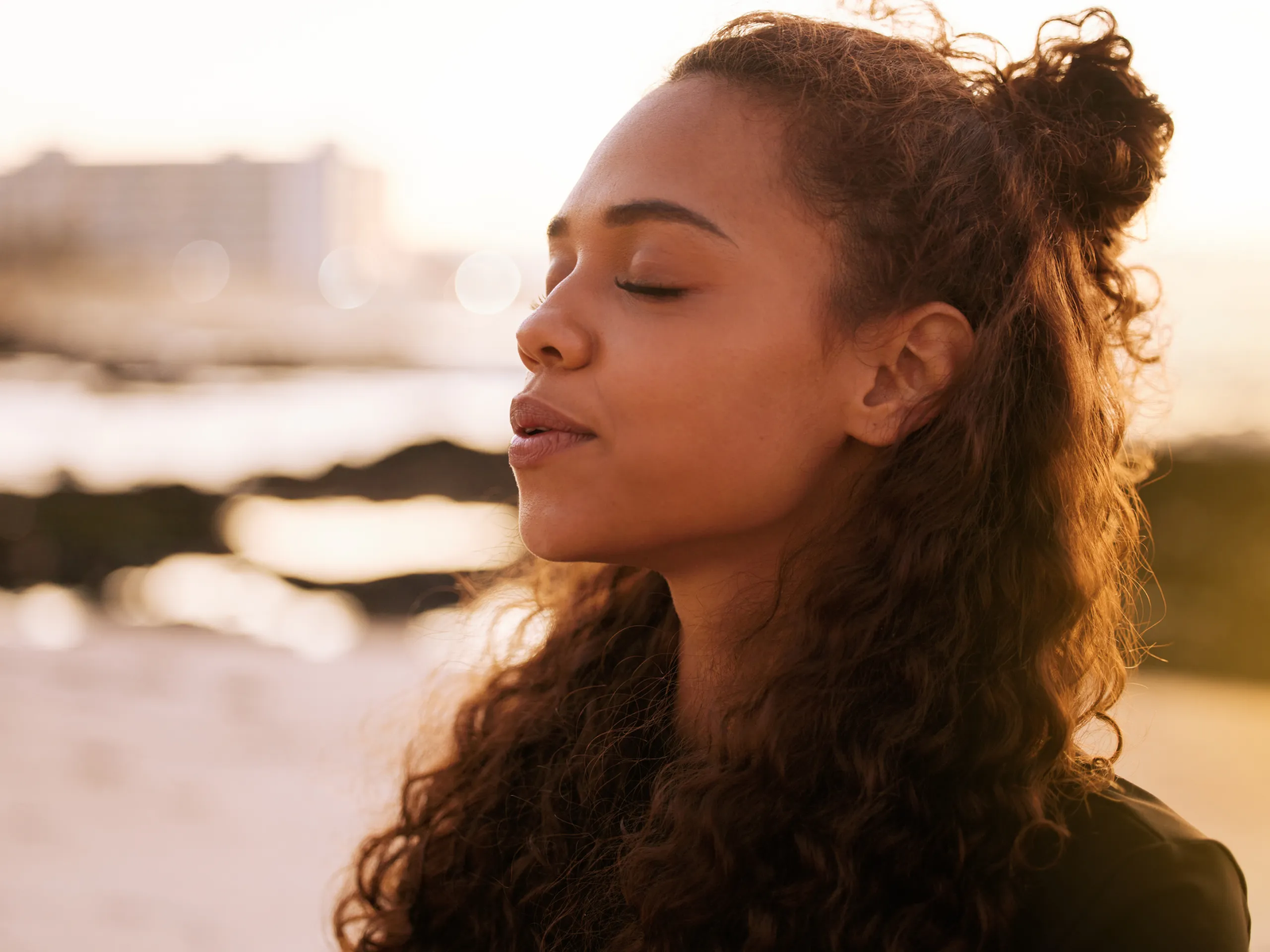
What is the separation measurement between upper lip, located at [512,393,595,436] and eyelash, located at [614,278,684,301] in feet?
0.60

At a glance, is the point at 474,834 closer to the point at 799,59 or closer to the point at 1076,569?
the point at 1076,569

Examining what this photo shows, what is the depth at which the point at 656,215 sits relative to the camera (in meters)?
1.44

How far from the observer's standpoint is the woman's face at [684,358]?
Answer: 4.62ft

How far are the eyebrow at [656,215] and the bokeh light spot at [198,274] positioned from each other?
12508 mm

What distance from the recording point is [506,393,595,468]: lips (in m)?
1.46

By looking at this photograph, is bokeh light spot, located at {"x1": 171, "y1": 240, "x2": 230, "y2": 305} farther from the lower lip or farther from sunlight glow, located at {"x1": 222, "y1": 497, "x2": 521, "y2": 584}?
the lower lip

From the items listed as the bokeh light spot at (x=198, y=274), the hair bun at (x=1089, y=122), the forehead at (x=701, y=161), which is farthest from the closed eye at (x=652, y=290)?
the bokeh light spot at (x=198, y=274)

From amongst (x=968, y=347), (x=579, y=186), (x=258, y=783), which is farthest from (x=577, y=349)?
(x=258, y=783)

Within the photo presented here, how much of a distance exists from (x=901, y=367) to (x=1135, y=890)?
67 cm

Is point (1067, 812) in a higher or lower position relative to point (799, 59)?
lower

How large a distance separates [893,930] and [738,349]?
0.70m

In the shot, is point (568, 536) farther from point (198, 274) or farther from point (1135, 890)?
point (198, 274)

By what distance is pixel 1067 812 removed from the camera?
1324 millimetres

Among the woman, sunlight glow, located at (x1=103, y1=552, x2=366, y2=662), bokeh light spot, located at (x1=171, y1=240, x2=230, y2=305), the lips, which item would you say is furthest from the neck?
bokeh light spot, located at (x1=171, y1=240, x2=230, y2=305)
